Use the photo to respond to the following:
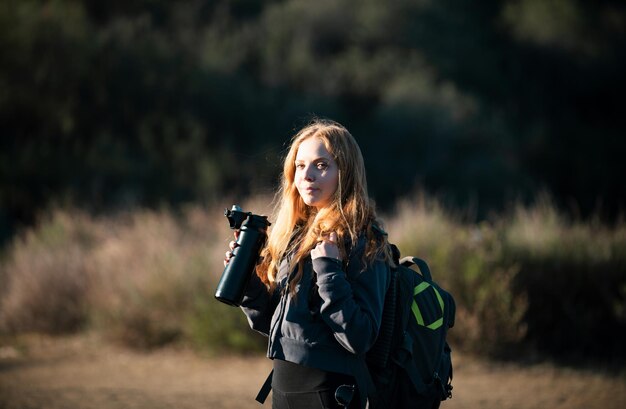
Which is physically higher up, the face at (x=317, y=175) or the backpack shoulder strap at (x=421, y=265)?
the face at (x=317, y=175)

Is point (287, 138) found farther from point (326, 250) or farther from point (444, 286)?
point (326, 250)

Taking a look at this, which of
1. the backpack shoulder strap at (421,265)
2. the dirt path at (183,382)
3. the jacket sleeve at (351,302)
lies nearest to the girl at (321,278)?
the jacket sleeve at (351,302)

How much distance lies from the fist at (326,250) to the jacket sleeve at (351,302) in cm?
2

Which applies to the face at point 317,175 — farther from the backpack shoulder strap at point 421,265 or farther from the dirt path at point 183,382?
the dirt path at point 183,382

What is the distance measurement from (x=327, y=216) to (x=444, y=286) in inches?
211

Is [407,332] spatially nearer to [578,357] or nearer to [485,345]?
[485,345]

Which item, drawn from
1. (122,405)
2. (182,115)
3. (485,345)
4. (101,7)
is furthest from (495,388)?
(101,7)

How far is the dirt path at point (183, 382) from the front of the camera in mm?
6062

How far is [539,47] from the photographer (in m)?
32.5

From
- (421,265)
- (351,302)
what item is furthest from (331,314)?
(421,265)

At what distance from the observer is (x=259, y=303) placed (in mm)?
2754

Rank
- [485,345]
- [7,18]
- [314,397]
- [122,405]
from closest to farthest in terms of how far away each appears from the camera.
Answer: [314,397] → [122,405] → [485,345] → [7,18]

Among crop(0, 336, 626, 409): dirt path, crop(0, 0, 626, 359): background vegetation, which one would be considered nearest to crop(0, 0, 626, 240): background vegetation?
crop(0, 0, 626, 359): background vegetation

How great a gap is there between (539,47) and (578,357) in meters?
27.1
